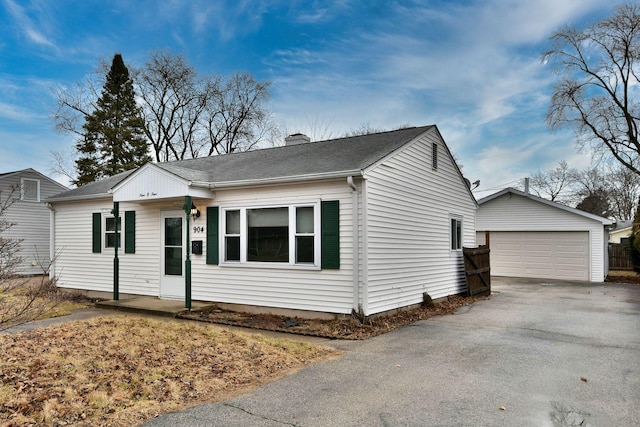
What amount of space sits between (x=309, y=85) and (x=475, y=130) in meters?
7.97

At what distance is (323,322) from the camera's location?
337 inches

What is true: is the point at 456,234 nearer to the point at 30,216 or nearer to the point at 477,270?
the point at 477,270

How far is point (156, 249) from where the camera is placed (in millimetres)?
11406

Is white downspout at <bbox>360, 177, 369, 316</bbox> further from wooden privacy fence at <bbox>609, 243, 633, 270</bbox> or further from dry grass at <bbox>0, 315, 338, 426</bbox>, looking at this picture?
wooden privacy fence at <bbox>609, 243, 633, 270</bbox>

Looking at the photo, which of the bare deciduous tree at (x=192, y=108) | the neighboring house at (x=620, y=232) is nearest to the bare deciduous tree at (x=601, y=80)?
the neighboring house at (x=620, y=232)

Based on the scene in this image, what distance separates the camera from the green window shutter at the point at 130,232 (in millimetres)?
11820

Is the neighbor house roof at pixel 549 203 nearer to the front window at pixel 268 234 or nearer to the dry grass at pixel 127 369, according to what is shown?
the front window at pixel 268 234

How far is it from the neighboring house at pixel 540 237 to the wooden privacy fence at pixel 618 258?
6.56m

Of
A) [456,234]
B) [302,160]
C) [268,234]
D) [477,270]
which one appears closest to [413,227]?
[302,160]

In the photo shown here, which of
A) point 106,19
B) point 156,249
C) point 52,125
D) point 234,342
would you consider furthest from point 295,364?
point 52,125

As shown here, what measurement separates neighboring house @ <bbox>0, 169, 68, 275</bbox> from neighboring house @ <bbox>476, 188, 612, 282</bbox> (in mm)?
20537

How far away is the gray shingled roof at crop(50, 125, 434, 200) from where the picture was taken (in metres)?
9.16

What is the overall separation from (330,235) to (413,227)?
9.28 ft

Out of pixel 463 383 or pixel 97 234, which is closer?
pixel 463 383
